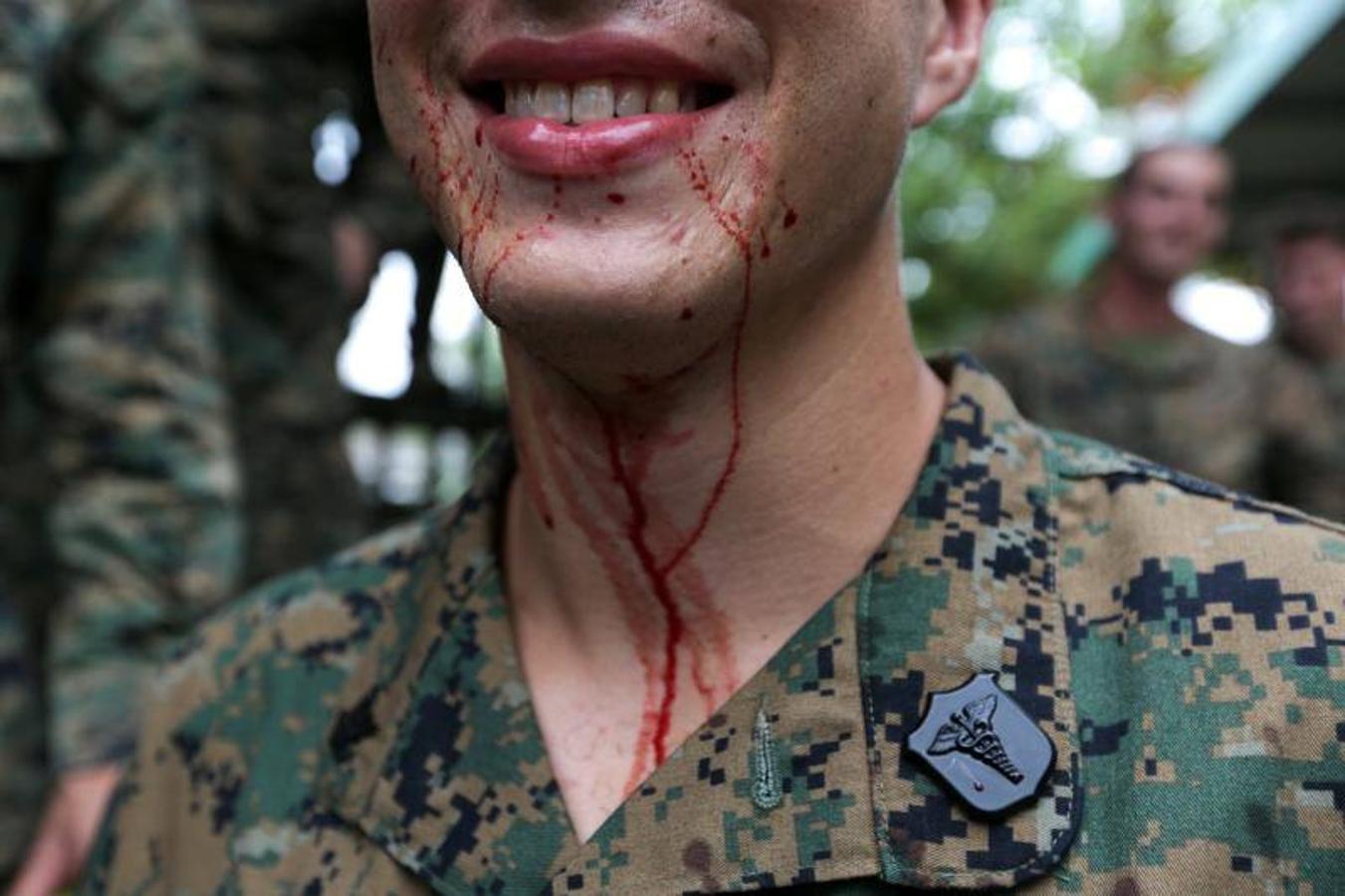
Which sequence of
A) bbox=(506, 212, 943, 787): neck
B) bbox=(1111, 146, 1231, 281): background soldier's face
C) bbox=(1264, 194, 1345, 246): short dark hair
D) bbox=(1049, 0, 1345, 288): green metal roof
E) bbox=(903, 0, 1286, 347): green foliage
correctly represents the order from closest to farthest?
bbox=(506, 212, 943, 787): neck, bbox=(1111, 146, 1231, 281): background soldier's face, bbox=(1264, 194, 1345, 246): short dark hair, bbox=(1049, 0, 1345, 288): green metal roof, bbox=(903, 0, 1286, 347): green foliage

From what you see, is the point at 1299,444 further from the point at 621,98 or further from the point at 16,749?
the point at 621,98

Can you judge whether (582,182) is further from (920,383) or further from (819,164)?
(920,383)

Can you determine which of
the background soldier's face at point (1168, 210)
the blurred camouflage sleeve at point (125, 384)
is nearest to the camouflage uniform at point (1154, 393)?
the background soldier's face at point (1168, 210)

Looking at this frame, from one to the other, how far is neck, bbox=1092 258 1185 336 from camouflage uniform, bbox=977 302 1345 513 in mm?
39

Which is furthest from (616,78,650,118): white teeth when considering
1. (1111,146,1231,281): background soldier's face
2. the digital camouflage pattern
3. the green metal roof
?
the green metal roof

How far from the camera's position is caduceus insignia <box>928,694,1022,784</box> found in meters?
1.42

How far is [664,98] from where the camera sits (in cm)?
151

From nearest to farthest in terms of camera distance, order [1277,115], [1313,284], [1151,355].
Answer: [1151,355] < [1313,284] < [1277,115]

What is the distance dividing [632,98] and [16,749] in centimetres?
181

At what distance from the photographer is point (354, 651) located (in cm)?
193

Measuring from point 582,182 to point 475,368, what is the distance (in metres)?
5.28

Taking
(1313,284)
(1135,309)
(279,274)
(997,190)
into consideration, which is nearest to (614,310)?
(279,274)

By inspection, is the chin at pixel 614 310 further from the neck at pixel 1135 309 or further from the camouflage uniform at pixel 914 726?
the neck at pixel 1135 309

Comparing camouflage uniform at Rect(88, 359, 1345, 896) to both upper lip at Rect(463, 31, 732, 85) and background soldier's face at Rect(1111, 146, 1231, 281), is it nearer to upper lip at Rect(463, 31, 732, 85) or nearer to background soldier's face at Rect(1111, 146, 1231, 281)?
upper lip at Rect(463, 31, 732, 85)
